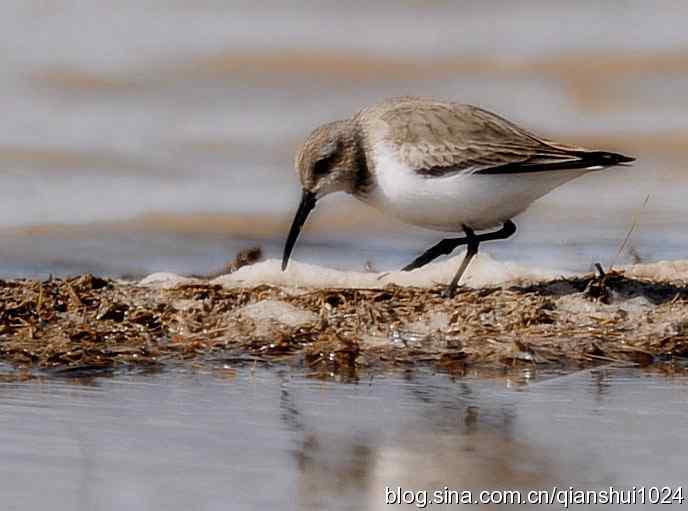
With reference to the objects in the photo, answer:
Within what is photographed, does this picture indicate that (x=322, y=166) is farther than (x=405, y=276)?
No

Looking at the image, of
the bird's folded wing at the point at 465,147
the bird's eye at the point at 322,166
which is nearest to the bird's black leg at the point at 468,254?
the bird's folded wing at the point at 465,147

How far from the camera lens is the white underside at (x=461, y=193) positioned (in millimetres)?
8305

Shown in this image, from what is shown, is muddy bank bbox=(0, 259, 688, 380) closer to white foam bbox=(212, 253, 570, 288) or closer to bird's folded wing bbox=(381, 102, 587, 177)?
white foam bbox=(212, 253, 570, 288)

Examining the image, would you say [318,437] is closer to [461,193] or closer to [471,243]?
[461,193]

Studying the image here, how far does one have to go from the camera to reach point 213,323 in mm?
7711

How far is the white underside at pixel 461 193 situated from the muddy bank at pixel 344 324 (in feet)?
1.25

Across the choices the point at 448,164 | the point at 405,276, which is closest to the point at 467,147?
the point at 448,164

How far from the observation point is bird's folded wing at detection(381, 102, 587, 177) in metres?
8.30

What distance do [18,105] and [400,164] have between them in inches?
251

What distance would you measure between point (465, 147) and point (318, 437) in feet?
10.2

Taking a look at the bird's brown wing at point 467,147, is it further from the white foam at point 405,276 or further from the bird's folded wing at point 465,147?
the white foam at point 405,276

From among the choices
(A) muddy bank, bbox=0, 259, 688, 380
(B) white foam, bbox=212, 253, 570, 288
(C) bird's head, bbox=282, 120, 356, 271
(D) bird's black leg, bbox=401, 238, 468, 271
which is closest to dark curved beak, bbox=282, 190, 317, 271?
(C) bird's head, bbox=282, 120, 356, 271

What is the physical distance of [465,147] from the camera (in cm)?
840

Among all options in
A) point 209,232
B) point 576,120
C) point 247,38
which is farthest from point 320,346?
point 247,38
